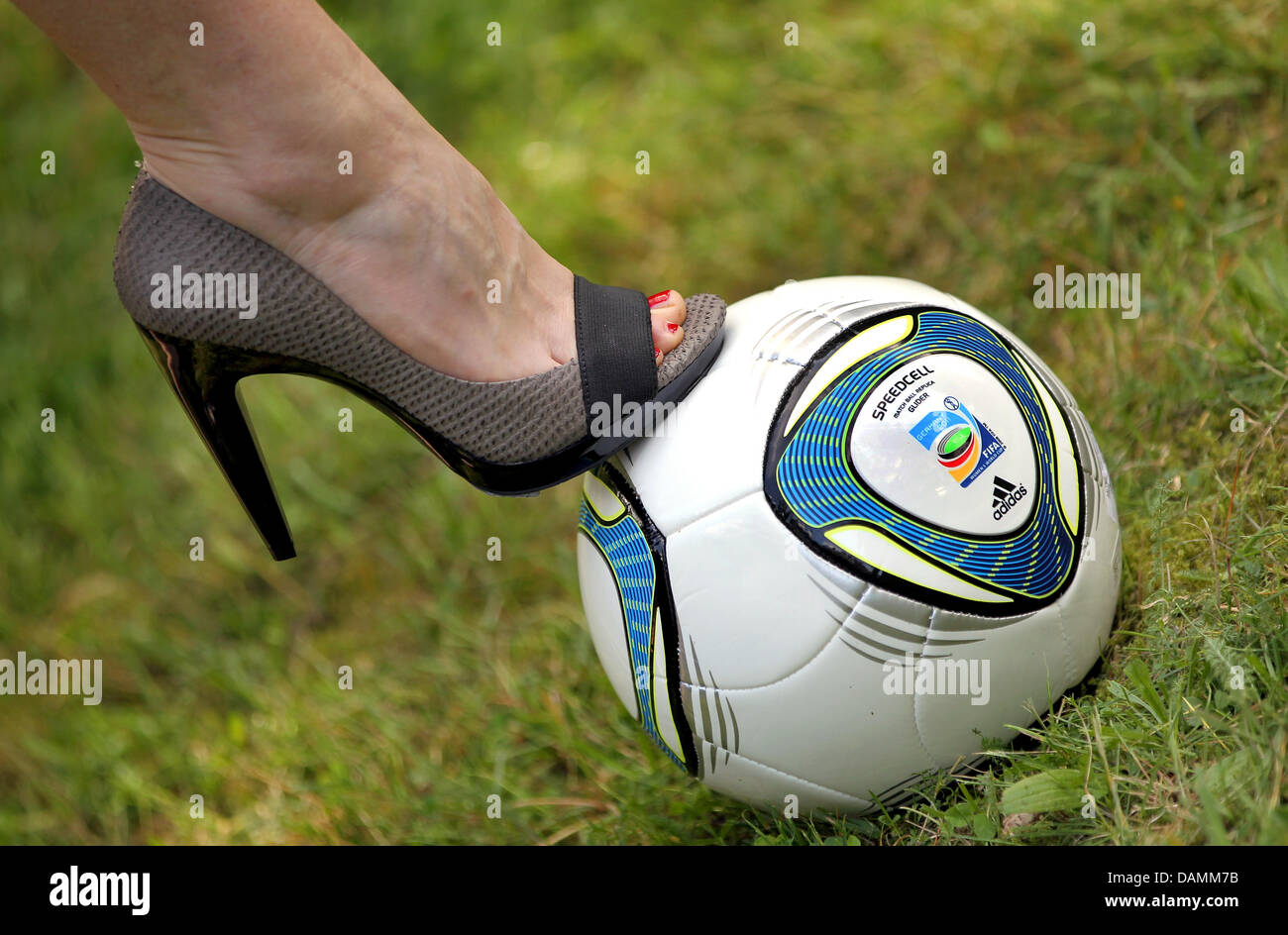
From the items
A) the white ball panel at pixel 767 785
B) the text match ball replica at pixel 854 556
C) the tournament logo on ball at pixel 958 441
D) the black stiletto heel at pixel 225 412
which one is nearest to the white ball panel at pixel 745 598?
the text match ball replica at pixel 854 556

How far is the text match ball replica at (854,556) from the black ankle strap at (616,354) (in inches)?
3.5

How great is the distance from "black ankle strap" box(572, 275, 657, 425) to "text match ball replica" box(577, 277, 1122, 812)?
9 cm

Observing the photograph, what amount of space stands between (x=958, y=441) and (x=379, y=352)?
93 centimetres

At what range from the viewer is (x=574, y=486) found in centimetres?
306

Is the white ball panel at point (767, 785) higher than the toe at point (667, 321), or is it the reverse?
the toe at point (667, 321)

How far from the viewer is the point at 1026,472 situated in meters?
1.73

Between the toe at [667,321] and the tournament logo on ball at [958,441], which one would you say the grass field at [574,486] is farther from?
the toe at [667,321]

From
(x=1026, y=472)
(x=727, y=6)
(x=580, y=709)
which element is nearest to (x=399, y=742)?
(x=580, y=709)

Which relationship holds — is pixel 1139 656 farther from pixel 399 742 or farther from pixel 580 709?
pixel 399 742

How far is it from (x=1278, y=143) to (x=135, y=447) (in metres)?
3.44

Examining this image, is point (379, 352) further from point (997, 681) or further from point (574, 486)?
point (574, 486)

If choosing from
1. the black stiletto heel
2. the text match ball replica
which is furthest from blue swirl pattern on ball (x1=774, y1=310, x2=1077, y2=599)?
the black stiletto heel

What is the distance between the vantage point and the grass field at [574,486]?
183 centimetres

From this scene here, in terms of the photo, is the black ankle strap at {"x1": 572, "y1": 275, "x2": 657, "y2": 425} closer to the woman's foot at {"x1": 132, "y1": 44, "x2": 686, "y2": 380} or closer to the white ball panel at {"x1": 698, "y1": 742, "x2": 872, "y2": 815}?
the woman's foot at {"x1": 132, "y1": 44, "x2": 686, "y2": 380}
